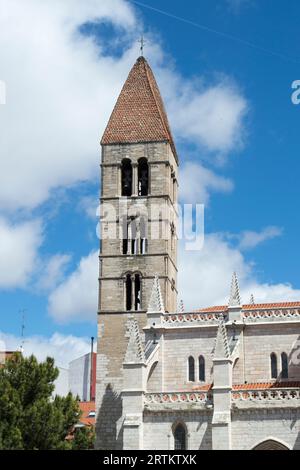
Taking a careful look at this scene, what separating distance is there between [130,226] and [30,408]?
14888 mm

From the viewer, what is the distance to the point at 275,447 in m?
38.9

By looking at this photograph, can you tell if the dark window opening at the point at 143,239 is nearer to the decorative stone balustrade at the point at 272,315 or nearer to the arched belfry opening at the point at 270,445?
the decorative stone balustrade at the point at 272,315

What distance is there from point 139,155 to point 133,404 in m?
17.9

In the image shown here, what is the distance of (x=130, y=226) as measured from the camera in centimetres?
5228

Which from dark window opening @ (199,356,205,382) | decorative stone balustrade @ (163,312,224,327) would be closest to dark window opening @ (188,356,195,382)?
dark window opening @ (199,356,205,382)

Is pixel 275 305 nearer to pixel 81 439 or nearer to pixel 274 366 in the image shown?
pixel 274 366

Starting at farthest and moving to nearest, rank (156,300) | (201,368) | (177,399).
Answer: (156,300)
(201,368)
(177,399)

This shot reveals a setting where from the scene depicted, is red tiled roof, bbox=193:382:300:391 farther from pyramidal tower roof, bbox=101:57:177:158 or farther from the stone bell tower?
pyramidal tower roof, bbox=101:57:177:158

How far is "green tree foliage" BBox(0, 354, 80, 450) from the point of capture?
132ft

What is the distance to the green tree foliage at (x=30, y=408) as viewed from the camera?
40344mm

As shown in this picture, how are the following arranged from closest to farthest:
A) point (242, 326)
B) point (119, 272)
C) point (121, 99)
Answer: point (242, 326) → point (119, 272) → point (121, 99)

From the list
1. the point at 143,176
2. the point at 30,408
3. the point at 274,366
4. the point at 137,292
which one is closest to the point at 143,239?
the point at 137,292

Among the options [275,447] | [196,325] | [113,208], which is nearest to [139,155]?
[113,208]
